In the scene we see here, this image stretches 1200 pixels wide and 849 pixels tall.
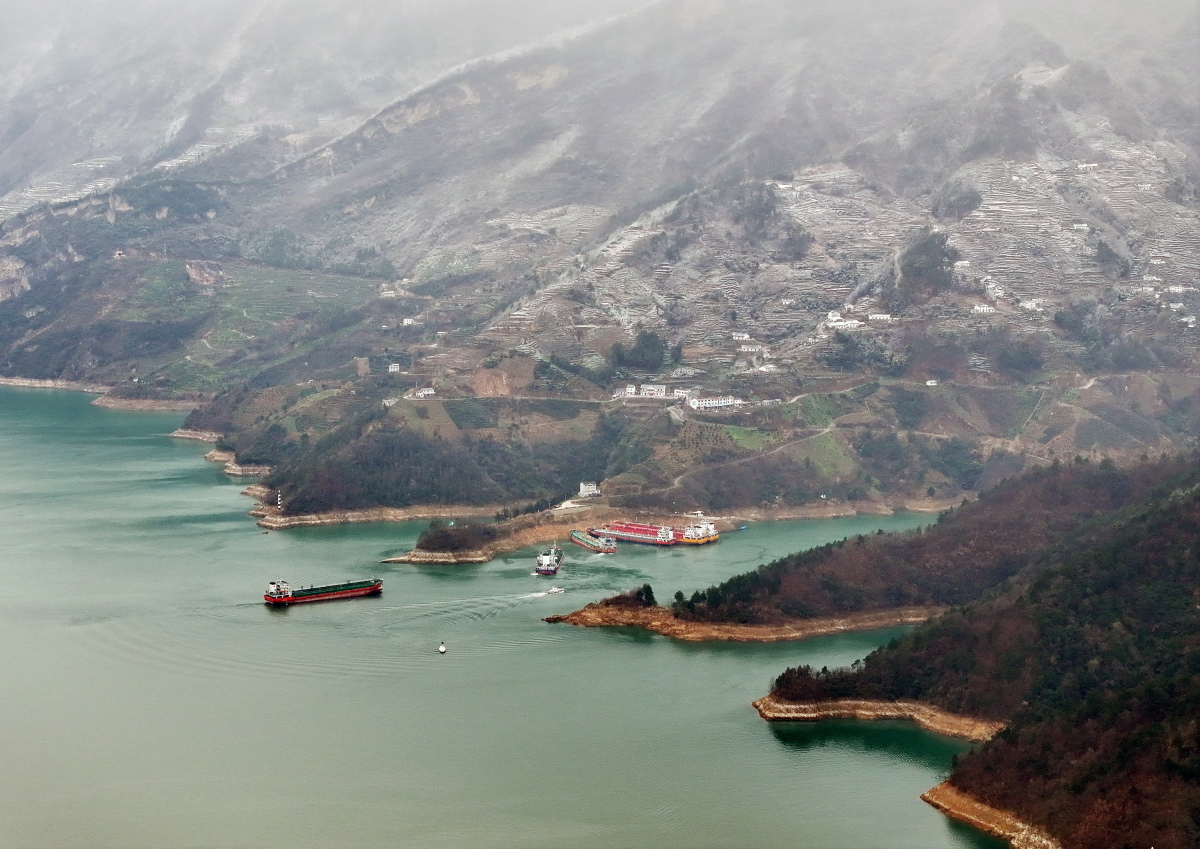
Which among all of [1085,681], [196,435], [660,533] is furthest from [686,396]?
[1085,681]

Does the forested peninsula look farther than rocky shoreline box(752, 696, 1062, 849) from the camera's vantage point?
No

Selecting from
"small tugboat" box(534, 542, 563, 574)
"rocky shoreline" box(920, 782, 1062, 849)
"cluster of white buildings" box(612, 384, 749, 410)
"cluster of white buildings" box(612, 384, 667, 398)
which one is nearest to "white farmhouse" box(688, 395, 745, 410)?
"cluster of white buildings" box(612, 384, 749, 410)

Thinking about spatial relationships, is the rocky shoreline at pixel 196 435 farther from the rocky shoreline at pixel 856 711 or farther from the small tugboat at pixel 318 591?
the rocky shoreline at pixel 856 711

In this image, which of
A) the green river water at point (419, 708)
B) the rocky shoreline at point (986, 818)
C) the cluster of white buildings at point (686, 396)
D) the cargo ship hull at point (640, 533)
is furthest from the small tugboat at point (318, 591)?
the cluster of white buildings at point (686, 396)

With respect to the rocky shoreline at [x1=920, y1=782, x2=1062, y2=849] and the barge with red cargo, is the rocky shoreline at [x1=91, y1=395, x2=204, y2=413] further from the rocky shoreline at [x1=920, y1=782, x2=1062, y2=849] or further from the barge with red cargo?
the rocky shoreline at [x1=920, y1=782, x2=1062, y2=849]

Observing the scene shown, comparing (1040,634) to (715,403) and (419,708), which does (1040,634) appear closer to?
(419,708)
